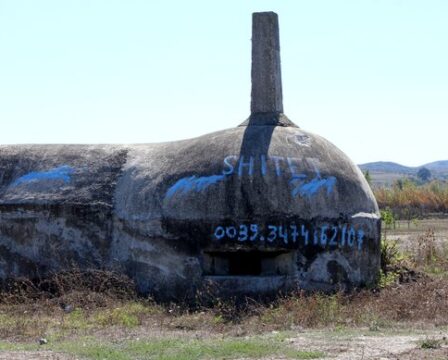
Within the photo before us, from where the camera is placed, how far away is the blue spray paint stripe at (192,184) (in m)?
11.6

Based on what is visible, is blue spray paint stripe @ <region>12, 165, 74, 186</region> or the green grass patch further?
blue spray paint stripe @ <region>12, 165, 74, 186</region>

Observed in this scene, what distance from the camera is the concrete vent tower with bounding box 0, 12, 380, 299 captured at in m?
11.4

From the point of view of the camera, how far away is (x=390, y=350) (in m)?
7.93

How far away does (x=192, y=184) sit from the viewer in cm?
1175

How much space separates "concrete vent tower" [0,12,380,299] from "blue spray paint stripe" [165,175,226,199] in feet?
0.05

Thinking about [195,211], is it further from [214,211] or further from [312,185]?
[312,185]

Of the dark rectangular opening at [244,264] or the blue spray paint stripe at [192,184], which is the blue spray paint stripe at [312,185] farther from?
the dark rectangular opening at [244,264]

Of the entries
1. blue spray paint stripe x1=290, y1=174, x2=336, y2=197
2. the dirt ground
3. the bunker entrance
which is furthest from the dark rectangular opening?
the dirt ground

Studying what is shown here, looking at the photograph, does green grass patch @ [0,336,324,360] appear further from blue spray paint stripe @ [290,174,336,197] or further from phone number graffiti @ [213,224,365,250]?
blue spray paint stripe @ [290,174,336,197]

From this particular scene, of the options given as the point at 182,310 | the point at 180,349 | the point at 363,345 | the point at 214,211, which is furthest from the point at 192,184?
the point at 363,345

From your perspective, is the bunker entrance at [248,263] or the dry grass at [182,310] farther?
the bunker entrance at [248,263]

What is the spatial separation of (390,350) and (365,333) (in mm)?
1103

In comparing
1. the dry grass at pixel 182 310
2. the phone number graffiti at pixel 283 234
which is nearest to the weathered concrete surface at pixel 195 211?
the phone number graffiti at pixel 283 234

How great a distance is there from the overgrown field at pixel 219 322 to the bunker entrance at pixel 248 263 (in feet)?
Answer: 1.82
